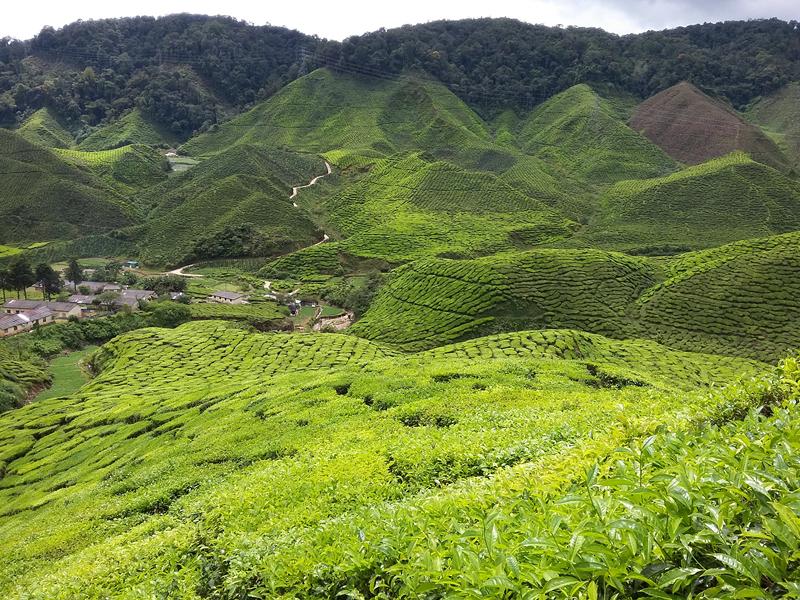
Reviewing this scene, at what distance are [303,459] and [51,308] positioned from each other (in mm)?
48507

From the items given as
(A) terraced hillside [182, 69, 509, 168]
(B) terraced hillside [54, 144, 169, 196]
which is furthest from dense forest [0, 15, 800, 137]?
(B) terraced hillside [54, 144, 169, 196]

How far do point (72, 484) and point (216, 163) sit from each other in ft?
268

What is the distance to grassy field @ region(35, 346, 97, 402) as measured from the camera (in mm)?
33031

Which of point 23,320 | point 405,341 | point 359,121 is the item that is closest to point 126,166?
point 359,121

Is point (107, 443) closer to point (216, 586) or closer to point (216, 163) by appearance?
point (216, 586)

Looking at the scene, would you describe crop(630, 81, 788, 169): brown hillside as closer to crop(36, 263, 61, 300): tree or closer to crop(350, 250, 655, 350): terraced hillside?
crop(350, 250, 655, 350): terraced hillside

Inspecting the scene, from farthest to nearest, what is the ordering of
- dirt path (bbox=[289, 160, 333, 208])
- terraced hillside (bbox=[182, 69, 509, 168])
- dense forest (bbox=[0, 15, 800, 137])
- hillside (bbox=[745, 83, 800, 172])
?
1. dense forest (bbox=[0, 15, 800, 137])
2. terraced hillside (bbox=[182, 69, 509, 168])
3. hillside (bbox=[745, 83, 800, 172])
4. dirt path (bbox=[289, 160, 333, 208])

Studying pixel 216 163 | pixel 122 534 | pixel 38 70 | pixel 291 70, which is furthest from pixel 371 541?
pixel 38 70

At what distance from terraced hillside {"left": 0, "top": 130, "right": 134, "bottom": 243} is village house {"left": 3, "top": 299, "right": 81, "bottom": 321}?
28.4 metres

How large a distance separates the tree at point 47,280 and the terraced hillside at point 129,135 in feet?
234

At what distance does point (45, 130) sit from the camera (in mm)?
113375

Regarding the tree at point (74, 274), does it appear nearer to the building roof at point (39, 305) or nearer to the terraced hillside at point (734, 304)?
the building roof at point (39, 305)

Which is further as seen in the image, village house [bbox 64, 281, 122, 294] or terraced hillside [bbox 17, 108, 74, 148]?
terraced hillside [bbox 17, 108, 74, 148]

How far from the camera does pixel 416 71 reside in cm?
12950
